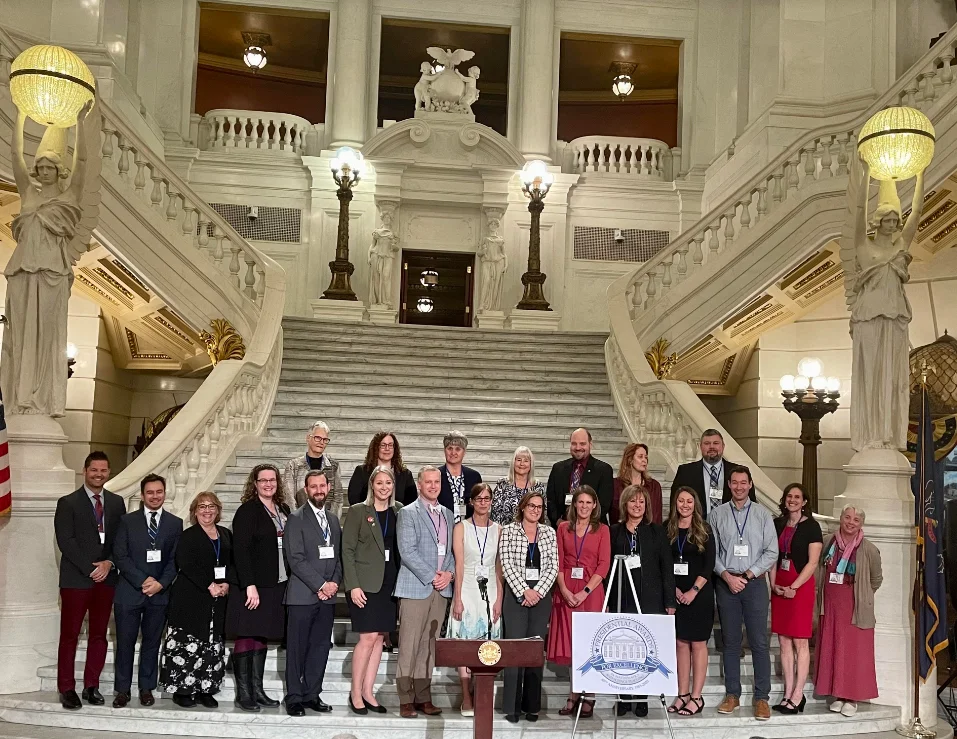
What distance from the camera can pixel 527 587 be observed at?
621cm

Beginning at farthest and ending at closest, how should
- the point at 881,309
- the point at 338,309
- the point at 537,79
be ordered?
the point at 537,79 → the point at 338,309 → the point at 881,309

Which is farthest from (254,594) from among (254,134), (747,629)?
(254,134)

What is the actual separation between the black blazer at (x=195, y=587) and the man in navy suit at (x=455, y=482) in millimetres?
1313

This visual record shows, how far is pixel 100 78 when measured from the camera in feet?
45.3

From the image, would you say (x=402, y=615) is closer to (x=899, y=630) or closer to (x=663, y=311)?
(x=899, y=630)

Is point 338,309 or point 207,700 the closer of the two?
point 207,700

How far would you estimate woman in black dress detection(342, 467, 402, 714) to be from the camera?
6281 mm

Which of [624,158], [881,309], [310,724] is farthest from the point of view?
[624,158]

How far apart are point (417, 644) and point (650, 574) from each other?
1513 mm

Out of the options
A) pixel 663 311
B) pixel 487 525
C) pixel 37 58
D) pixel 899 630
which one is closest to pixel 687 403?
pixel 663 311

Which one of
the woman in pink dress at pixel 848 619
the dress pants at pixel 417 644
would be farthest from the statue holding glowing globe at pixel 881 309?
the dress pants at pixel 417 644

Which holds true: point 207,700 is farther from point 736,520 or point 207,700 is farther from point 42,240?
point 736,520

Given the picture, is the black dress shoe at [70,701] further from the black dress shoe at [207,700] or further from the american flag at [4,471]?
the american flag at [4,471]

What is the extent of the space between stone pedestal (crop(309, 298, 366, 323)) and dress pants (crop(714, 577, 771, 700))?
333 inches
